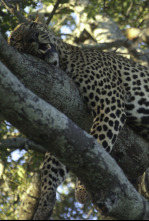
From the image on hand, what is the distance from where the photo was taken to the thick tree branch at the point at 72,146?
3369 millimetres

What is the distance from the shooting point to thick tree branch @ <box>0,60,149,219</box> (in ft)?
11.1

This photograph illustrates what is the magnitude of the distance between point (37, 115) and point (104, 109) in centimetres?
249

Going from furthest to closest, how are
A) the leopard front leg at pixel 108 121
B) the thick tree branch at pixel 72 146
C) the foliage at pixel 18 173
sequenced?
the foliage at pixel 18 173 → the leopard front leg at pixel 108 121 → the thick tree branch at pixel 72 146

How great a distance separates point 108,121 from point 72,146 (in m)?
2.16

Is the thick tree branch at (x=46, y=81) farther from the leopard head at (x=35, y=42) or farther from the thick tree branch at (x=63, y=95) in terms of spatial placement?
the leopard head at (x=35, y=42)

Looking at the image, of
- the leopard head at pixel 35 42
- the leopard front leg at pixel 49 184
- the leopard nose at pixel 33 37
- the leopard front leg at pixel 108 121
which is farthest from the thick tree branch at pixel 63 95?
the leopard front leg at pixel 49 184

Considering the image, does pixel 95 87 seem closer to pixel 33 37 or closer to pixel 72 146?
pixel 33 37

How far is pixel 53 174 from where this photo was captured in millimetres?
6590

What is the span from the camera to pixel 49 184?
6438mm

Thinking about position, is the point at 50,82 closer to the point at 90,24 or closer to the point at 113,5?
the point at 113,5

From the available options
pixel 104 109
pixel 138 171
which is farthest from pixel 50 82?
pixel 138 171

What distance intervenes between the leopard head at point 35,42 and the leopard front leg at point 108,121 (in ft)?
3.10

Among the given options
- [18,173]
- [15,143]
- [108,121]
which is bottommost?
[18,173]

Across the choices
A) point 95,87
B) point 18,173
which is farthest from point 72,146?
point 18,173
